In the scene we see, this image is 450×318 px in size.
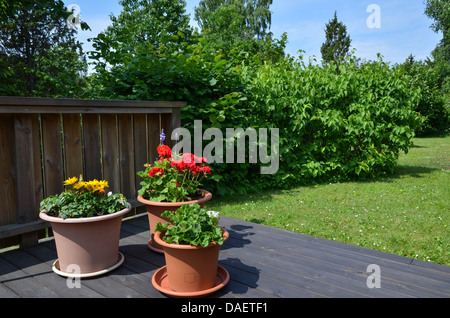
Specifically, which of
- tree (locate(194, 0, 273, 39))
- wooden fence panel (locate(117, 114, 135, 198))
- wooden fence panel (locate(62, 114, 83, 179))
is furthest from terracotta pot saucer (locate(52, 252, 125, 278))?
tree (locate(194, 0, 273, 39))

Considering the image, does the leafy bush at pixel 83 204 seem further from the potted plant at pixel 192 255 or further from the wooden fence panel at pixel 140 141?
the wooden fence panel at pixel 140 141

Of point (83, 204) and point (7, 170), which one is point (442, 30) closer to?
point (83, 204)

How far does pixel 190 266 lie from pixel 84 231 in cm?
71

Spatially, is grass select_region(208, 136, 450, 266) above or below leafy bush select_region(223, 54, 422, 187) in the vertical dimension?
below

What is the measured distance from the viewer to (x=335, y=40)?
39.6 m

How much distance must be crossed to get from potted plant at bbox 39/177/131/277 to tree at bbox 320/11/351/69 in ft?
133

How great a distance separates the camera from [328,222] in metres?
3.88

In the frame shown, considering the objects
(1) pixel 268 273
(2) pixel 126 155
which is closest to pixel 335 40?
(2) pixel 126 155

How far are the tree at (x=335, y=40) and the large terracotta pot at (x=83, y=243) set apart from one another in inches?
1602

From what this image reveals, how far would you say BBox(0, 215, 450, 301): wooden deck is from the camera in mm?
1791

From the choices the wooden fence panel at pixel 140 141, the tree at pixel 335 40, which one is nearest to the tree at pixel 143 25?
the wooden fence panel at pixel 140 141

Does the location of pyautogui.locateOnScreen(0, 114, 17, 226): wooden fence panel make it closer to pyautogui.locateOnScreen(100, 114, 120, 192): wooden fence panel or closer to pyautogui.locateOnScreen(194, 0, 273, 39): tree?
pyautogui.locateOnScreen(100, 114, 120, 192): wooden fence panel
